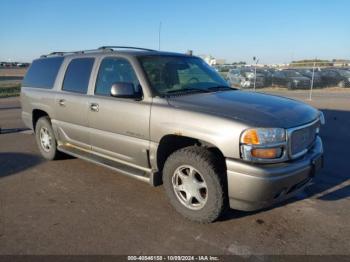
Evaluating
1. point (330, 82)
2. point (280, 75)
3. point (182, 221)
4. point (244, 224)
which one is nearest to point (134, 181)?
point (182, 221)

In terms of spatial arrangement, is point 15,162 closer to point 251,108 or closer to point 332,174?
point 251,108

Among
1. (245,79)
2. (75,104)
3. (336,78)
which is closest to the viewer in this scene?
(75,104)

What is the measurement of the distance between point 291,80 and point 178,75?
22544 mm

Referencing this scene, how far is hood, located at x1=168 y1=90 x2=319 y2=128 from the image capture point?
352 cm

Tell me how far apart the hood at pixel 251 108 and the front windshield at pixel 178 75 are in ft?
0.93

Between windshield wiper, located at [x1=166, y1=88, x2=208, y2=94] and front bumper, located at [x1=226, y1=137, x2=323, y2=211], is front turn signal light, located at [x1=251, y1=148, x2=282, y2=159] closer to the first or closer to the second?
front bumper, located at [x1=226, y1=137, x2=323, y2=211]

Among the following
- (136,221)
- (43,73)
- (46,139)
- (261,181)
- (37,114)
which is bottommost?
(136,221)

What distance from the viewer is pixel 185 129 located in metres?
3.76

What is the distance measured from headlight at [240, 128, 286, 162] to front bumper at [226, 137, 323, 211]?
0.08m

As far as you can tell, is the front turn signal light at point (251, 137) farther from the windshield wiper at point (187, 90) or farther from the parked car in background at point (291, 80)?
the parked car in background at point (291, 80)

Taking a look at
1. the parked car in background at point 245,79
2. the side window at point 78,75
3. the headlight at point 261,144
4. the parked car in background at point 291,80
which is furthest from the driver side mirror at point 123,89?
the parked car in background at point 291,80

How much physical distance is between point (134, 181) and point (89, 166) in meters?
1.12

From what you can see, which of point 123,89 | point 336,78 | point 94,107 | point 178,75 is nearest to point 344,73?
point 336,78

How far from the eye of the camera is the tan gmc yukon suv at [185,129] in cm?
342
